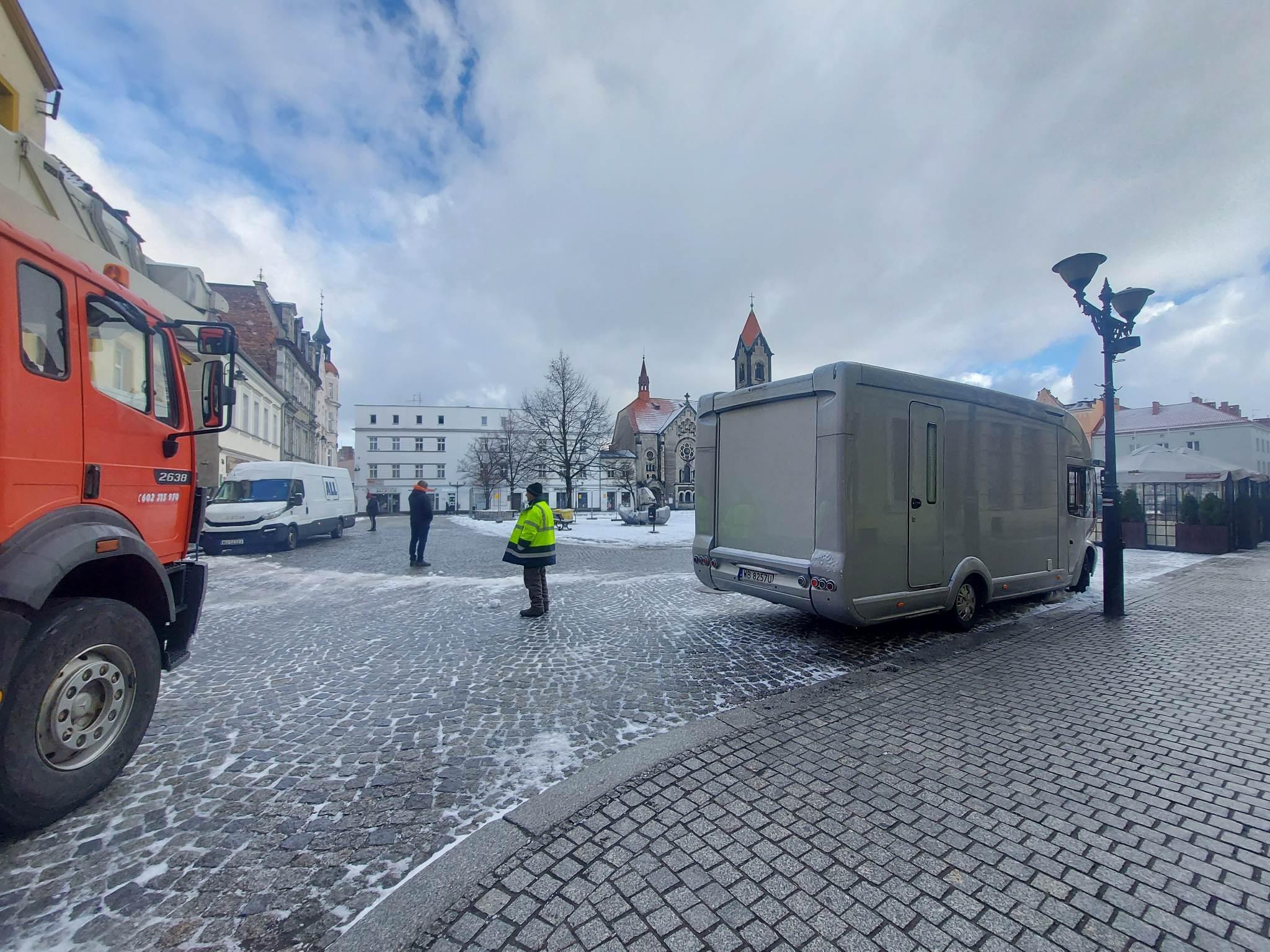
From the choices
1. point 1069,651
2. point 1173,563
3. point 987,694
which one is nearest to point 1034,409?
point 1069,651

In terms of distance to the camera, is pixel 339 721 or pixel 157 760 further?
pixel 339 721

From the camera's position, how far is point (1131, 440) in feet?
201

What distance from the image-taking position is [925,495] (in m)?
6.11

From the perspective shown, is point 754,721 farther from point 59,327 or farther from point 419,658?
point 59,327

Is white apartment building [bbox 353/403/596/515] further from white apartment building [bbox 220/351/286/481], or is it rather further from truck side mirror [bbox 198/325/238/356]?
truck side mirror [bbox 198/325/238/356]

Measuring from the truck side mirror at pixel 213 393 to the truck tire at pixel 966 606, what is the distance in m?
7.44

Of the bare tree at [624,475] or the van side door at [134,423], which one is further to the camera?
the bare tree at [624,475]

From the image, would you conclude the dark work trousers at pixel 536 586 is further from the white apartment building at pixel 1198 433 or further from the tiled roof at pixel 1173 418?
the tiled roof at pixel 1173 418

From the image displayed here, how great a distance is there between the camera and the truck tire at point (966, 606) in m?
6.71

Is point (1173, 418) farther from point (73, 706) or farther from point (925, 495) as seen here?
point (73, 706)

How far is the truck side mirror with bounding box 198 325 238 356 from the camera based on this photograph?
4.23 m

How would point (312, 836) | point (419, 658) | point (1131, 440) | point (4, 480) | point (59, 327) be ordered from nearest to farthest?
point (4, 480) → point (312, 836) → point (59, 327) → point (419, 658) → point (1131, 440)

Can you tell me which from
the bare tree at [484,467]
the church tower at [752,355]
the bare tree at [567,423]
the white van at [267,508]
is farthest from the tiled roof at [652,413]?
the white van at [267,508]

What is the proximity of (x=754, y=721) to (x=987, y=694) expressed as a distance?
2.20 metres
